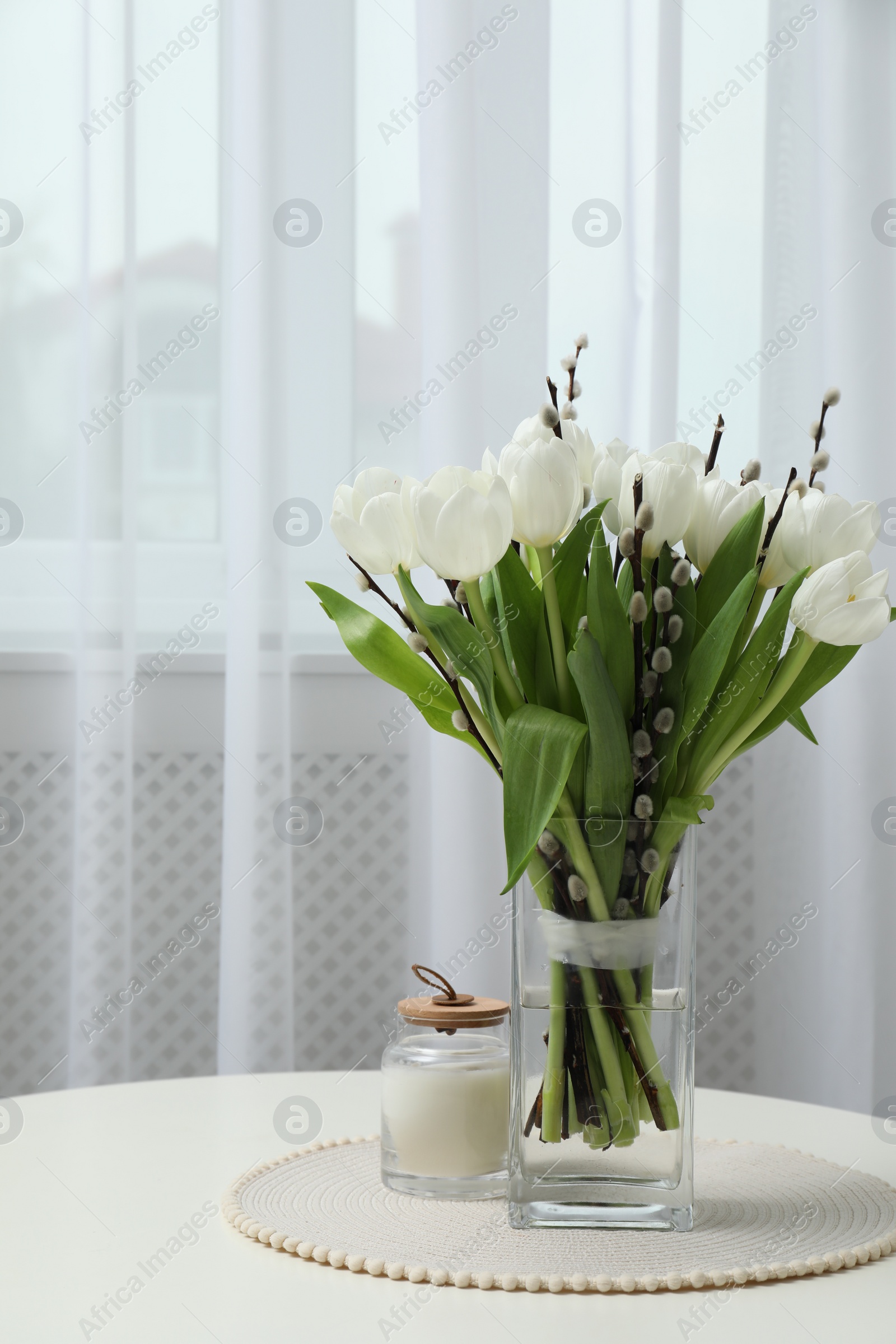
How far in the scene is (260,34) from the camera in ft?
5.10

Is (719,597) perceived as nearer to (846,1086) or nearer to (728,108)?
(846,1086)

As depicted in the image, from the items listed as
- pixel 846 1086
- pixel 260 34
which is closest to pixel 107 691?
pixel 260 34

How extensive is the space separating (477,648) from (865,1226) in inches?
13.4

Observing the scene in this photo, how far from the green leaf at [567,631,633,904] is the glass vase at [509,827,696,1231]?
0.09 feet

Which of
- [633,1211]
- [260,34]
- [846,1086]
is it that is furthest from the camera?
[846,1086]

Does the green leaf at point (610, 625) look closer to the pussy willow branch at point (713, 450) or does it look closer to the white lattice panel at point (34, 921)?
the pussy willow branch at point (713, 450)

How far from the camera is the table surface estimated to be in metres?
0.49

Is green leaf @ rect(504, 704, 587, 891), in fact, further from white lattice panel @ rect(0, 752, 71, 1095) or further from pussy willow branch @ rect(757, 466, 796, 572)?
white lattice panel @ rect(0, 752, 71, 1095)

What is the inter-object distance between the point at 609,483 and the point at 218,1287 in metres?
0.41

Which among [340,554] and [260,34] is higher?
[260,34]

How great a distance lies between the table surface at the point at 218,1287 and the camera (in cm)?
49

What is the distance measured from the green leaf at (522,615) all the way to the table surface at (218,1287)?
275mm

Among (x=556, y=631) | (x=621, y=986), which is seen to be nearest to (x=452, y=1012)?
(x=621, y=986)

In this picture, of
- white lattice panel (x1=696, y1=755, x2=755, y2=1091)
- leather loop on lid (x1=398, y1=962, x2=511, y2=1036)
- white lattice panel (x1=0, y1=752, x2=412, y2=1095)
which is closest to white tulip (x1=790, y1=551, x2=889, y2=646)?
leather loop on lid (x1=398, y1=962, x2=511, y2=1036)
